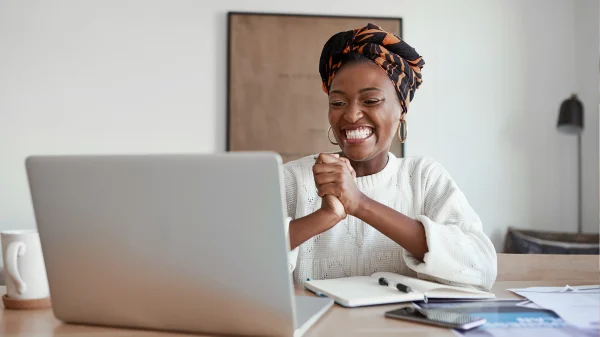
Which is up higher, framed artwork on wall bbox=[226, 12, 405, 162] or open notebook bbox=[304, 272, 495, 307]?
framed artwork on wall bbox=[226, 12, 405, 162]

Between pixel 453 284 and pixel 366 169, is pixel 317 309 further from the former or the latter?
pixel 366 169

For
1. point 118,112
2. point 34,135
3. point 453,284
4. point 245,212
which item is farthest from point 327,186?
point 34,135

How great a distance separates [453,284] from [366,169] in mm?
438

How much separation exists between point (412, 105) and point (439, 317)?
8.05 feet

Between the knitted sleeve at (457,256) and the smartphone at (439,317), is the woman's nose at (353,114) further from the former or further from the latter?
the smartphone at (439,317)

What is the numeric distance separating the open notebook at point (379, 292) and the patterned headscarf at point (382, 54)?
0.55 metres

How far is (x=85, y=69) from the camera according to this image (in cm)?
300

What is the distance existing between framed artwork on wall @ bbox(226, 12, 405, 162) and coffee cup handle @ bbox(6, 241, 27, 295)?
212 centimetres

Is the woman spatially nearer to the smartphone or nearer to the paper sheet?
the paper sheet

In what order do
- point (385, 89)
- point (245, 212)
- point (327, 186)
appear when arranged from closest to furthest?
1. point (245, 212)
2. point (327, 186)
3. point (385, 89)

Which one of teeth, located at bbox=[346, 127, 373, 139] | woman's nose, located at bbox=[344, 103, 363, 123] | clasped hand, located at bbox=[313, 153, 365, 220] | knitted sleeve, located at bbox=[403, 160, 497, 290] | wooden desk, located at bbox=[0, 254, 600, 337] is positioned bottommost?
wooden desk, located at bbox=[0, 254, 600, 337]

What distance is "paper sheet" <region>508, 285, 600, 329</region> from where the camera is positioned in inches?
31.1

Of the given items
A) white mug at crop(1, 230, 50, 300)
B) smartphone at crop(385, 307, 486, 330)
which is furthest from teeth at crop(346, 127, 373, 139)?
white mug at crop(1, 230, 50, 300)

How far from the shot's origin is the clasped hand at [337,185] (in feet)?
3.59
